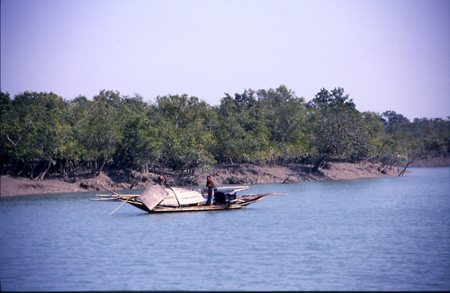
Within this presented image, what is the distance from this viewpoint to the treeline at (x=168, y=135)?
1441 inches

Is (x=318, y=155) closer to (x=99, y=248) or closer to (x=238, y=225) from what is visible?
(x=238, y=225)

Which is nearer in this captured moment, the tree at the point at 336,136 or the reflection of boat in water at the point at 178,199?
the reflection of boat in water at the point at 178,199

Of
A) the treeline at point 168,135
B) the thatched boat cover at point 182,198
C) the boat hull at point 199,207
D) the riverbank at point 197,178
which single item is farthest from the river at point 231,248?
the treeline at point 168,135

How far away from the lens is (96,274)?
13227 millimetres

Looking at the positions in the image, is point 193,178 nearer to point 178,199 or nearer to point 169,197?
point 178,199

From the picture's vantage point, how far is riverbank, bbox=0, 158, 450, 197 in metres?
35.9

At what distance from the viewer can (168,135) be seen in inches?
1660

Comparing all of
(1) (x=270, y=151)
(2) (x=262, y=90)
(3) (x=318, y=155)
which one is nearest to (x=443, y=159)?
(2) (x=262, y=90)

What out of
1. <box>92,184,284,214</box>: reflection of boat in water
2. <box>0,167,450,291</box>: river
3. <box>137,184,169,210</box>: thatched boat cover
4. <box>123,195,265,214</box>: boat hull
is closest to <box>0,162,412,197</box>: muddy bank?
<box>0,167,450,291</box>: river

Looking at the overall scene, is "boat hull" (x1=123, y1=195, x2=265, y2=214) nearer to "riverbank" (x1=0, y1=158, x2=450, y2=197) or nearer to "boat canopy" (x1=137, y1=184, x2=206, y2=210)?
"boat canopy" (x1=137, y1=184, x2=206, y2=210)

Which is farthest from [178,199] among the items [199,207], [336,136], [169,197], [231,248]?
[336,136]

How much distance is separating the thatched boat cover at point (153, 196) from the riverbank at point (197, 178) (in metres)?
16.6

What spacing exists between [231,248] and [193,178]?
2745cm

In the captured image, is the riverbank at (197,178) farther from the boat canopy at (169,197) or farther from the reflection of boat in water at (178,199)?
the boat canopy at (169,197)
